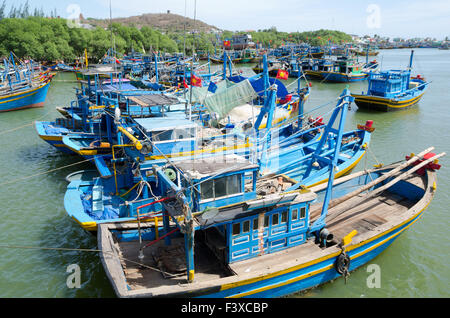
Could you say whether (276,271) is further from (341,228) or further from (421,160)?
(421,160)

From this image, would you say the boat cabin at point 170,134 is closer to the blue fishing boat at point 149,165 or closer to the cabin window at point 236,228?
the blue fishing boat at point 149,165

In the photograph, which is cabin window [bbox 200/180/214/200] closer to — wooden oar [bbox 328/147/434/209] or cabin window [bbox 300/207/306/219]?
cabin window [bbox 300/207/306/219]

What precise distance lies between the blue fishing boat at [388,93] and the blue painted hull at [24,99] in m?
34.5

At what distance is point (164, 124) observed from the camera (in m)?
14.5

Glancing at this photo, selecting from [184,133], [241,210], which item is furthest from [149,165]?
[241,210]

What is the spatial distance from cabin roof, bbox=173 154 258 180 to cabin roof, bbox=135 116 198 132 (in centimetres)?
400

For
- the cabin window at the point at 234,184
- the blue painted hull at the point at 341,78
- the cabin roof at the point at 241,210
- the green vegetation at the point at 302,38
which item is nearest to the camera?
the cabin roof at the point at 241,210

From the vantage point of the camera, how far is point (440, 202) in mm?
17391

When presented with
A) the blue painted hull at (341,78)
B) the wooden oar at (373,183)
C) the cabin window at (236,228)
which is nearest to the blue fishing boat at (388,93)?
the blue painted hull at (341,78)

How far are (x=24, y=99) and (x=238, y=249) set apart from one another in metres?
35.8

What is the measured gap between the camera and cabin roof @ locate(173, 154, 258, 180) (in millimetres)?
9711

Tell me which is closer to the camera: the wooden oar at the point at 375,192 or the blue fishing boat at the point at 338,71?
the wooden oar at the point at 375,192

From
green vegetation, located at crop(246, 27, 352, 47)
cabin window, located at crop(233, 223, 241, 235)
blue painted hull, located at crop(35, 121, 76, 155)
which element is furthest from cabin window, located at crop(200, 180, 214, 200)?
green vegetation, located at crop(246, 27, 352, 47)

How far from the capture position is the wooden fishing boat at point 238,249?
31.1 ft
